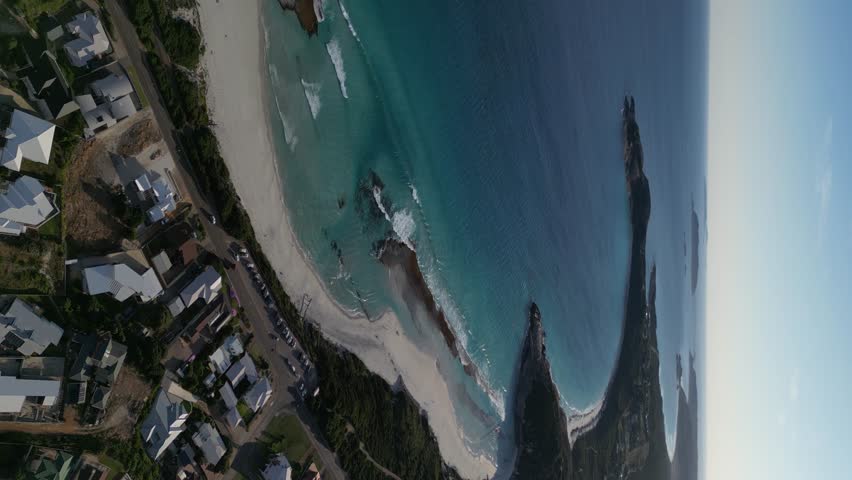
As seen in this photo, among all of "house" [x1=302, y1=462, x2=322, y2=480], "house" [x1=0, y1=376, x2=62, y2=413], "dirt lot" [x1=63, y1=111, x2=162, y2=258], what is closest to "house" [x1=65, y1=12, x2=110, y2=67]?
"dirt lot" [x1=63, y1=111, x2=162, y2=258]

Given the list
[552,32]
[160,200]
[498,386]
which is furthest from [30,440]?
[552,32]

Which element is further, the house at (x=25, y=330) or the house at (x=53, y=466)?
the house at (x=53, y=466)

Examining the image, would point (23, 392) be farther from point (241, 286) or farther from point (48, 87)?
point (48, 87)

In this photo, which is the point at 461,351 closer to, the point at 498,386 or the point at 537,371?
the point at 498,386

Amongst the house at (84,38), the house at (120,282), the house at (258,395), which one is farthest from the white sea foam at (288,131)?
the house at (258,395)

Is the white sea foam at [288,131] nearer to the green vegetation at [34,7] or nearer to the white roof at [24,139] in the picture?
the green vegetation at [34,7]

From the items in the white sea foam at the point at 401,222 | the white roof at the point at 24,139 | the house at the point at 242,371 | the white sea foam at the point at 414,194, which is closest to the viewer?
the white roof at the point at 24,139
